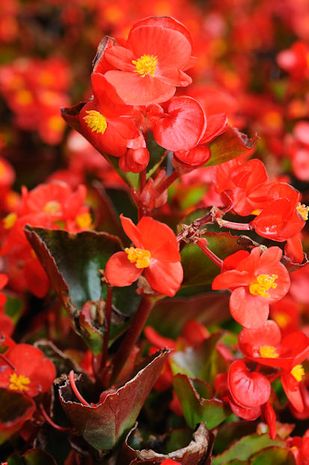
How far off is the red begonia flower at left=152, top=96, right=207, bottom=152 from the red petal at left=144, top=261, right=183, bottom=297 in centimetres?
10

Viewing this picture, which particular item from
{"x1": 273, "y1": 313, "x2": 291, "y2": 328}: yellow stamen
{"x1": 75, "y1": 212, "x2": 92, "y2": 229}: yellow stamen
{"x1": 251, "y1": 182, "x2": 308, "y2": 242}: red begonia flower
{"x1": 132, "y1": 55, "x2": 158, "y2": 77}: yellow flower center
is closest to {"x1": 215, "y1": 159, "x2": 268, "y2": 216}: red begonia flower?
{"x1": 251, "y1": 182, "x2": 308, "y2": 242}: red begonia flower

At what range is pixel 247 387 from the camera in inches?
26.4

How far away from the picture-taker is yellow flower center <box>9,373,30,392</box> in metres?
0.73

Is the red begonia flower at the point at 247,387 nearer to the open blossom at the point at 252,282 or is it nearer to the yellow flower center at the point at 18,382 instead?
the open blossom at the point at 252,282

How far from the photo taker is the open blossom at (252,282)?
0.62 m

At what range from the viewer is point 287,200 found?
64 centimetres

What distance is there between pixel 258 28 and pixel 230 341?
1.19m

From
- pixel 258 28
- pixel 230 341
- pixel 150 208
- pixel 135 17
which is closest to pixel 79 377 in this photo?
pixel 150 208

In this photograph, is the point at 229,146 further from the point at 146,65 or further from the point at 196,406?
the point at 196,406

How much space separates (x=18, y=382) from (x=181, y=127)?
0.31 m

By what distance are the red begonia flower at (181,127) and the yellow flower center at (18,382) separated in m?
0.29

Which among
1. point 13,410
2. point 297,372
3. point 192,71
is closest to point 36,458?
point 13,410

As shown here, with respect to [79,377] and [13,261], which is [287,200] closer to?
[79,377]

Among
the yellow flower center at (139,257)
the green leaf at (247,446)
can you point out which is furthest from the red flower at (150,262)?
the green leaf at (247,446)
